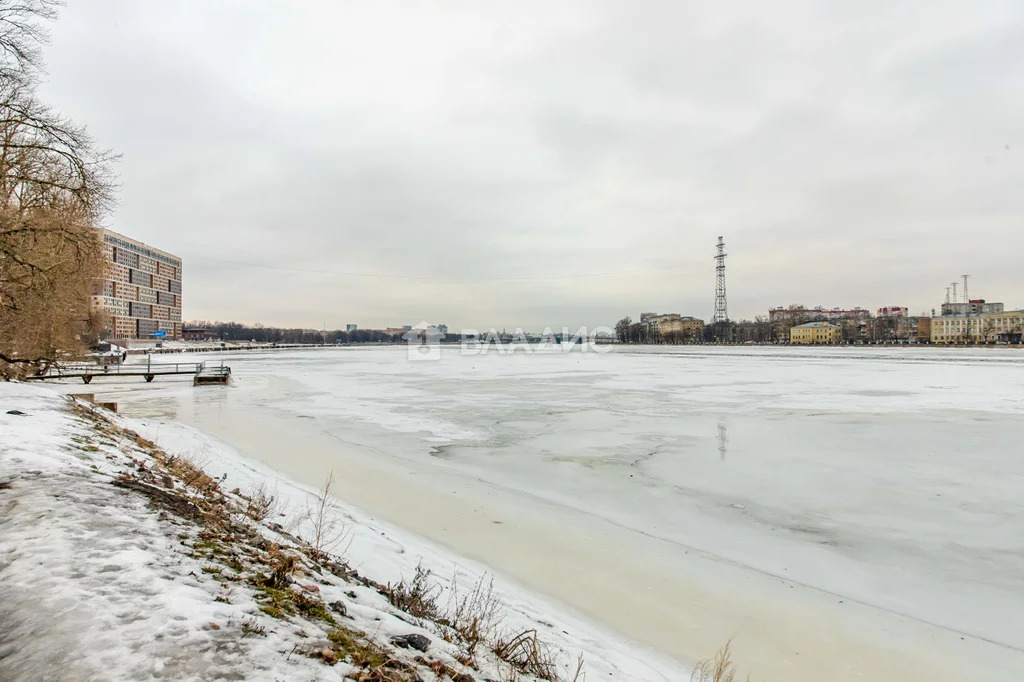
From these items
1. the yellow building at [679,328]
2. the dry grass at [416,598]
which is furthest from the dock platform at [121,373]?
the yellow building at [679,328]

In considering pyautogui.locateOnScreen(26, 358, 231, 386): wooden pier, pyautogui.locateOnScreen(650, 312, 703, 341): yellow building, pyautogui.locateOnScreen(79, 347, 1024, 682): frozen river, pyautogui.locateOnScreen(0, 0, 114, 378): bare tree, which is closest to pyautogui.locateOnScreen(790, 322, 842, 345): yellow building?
pyautogui.locateOnScreen(650, 312, 703, 341): yellow building

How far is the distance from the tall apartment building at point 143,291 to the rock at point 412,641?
13874cm

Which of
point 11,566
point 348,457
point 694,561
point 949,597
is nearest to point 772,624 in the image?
point 694,561

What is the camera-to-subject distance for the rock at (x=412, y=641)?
3473 mm

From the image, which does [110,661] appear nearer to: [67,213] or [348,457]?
[348,457]

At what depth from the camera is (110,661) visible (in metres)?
2.50

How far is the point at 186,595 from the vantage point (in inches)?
129

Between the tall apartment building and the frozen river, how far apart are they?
131232mm

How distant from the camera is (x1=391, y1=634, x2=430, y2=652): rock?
137 inches

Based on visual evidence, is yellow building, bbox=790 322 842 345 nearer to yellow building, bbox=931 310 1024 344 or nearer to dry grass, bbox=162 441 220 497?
yellow building, bbox=931 310 1024 344

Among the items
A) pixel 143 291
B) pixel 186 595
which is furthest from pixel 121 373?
pixel 143 291

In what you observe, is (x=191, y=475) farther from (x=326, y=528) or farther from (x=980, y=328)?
(x=980, y=328)

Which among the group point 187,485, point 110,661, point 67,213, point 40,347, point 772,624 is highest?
point 67,213

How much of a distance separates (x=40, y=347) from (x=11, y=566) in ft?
66.0
